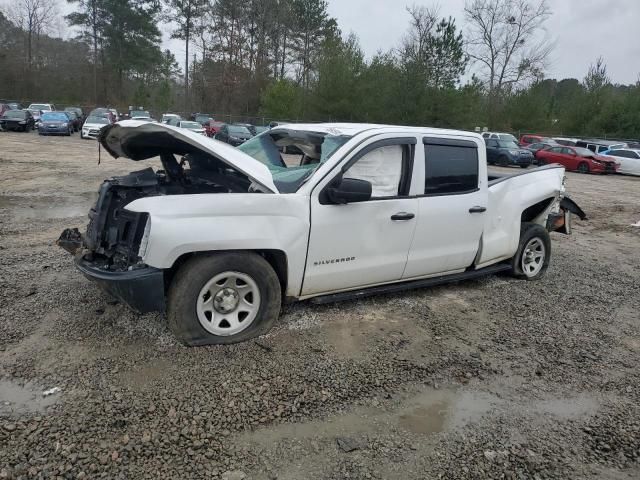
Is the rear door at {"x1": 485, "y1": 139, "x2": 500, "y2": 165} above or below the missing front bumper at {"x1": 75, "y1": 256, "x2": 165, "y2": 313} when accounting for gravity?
above

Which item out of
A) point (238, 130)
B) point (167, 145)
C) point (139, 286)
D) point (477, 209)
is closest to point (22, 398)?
point (139, 286)

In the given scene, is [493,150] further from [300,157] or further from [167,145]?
[167,145]

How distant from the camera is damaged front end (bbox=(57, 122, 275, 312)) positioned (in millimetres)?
3570

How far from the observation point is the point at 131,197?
4355 millimetres

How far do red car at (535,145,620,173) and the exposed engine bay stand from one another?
2609 centimetres

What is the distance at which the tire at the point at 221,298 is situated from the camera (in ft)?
Result: 12.1

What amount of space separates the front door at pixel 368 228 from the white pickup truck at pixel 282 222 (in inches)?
0.4

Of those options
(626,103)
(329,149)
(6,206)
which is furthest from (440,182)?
(626,103)

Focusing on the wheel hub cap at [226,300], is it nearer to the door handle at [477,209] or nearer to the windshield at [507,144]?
the door handle at [477,209]

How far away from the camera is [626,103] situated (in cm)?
4009

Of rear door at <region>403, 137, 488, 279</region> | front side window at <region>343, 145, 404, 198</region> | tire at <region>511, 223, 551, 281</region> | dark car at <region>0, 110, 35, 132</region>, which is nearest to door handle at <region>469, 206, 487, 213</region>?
rear door at <region>403, 137, 488, 279</region>

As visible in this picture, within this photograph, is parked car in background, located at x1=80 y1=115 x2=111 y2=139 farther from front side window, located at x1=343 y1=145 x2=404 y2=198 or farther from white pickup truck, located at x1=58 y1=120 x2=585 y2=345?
front side window, located at x1=343 y1=145 x2=404 y2=198

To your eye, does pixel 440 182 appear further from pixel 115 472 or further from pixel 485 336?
pixel 115 472

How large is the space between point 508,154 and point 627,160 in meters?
5.82
